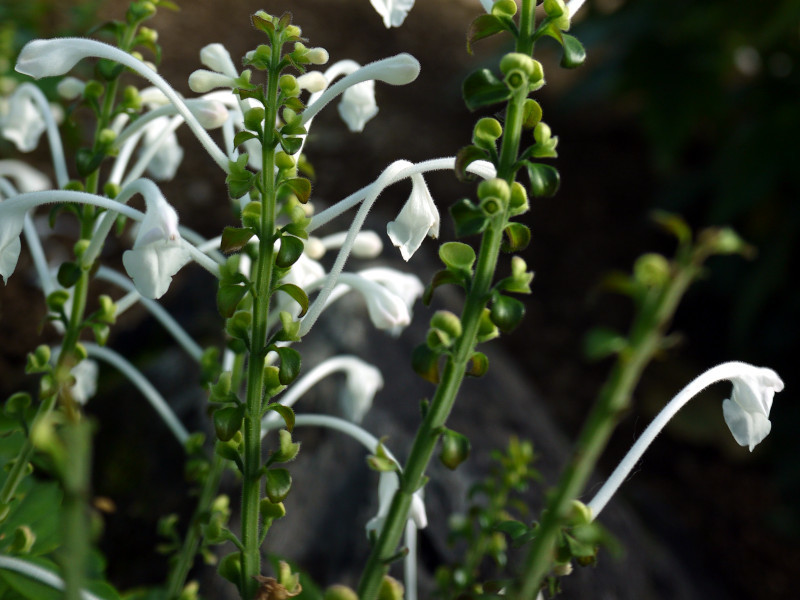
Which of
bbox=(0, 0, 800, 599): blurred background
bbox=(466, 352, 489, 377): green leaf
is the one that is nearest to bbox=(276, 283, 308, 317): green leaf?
bbox=(466, 352, 489, 377): green leaf

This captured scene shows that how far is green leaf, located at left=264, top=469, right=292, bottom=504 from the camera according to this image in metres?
0.48

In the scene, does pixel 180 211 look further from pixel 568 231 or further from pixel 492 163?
pixel 492 163

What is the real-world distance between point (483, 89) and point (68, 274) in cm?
35

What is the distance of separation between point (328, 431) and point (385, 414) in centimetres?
11

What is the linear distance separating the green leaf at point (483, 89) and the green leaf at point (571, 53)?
5cm

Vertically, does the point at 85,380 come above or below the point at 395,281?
below

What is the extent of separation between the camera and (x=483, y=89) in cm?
45

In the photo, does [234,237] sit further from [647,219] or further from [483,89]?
[647,219]

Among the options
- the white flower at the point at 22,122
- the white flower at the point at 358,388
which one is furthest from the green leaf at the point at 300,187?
the white flower at the point at 22,122

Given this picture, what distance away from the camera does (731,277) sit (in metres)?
2.67

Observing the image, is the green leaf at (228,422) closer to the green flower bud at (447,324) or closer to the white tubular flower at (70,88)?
the green flower bud at (447,324)

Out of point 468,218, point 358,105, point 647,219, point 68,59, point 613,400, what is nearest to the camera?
point 613,400

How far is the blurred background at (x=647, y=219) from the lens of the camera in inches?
82.7

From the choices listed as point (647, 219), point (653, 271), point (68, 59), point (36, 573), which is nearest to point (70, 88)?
point (68, 59)
